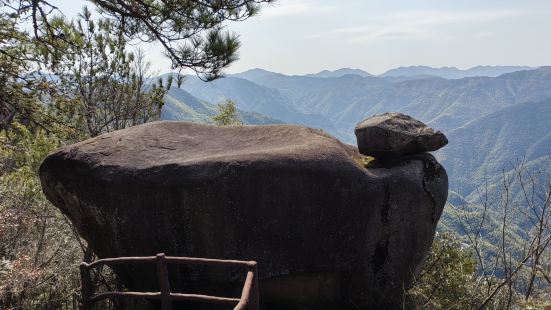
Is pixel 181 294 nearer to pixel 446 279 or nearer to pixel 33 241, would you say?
pixel 446 279

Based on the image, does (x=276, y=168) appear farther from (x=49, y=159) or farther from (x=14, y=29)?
(x=14, y=29)

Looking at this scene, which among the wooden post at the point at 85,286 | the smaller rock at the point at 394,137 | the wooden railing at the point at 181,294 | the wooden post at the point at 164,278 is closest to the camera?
the wooden railing at the point at 181,294

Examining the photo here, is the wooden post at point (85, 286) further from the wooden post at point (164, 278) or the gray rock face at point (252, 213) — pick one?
the gray rock face at point (252, 213)

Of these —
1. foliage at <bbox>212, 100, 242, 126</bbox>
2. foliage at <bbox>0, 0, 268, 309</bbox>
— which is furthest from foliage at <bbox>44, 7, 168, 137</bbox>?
foliage at <bbox>212, 100, 242, 126</bbox>

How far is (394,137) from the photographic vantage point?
8422 millimetres

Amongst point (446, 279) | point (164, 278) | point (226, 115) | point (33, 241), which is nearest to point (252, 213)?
point (164, 278)

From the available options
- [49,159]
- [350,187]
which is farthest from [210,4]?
[350,187]

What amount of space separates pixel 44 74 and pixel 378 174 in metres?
9.54

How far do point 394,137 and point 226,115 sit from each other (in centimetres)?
1211

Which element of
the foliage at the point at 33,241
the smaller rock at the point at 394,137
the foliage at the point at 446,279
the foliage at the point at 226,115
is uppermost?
the foliage at the point at 226,115

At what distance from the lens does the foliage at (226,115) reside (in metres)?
19.4

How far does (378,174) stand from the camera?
7703 millimetres

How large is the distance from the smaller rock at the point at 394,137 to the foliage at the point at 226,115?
11178mm

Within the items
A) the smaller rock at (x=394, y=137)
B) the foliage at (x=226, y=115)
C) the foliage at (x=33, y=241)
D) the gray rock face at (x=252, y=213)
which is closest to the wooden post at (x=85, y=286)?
the gray rock face at (x=252, y=213)
